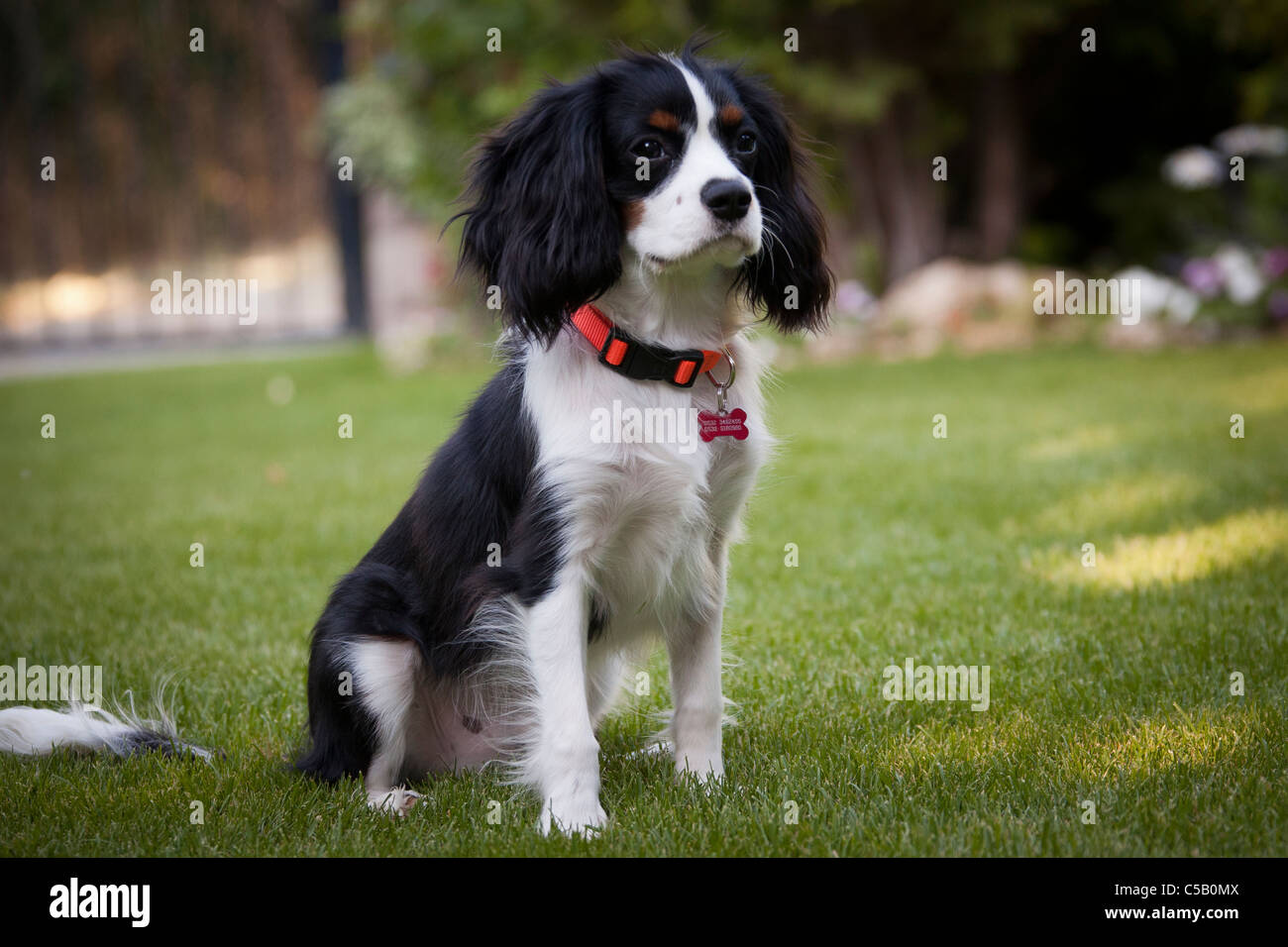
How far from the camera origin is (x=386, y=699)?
116 inches

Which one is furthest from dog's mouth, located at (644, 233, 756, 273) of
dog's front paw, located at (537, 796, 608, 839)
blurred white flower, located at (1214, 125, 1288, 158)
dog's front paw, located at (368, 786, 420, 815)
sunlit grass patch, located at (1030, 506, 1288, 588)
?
blurred white flower, located at (1214, 125, 1288, 158)

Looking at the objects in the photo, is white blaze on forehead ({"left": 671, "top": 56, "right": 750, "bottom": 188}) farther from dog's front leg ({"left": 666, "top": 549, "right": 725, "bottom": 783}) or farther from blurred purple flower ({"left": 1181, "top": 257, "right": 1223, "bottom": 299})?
blurred purple flower ({"left": 1181, "top": 257, "right": 1223, "bottom": 299})

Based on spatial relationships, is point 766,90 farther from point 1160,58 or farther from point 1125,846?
point 1160,58

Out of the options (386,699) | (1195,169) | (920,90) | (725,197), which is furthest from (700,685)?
(1195,169)

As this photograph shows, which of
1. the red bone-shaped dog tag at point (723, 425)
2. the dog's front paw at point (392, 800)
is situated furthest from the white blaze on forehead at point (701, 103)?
the dog's front paw at point (392, 800)

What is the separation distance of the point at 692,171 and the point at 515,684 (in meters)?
1.28

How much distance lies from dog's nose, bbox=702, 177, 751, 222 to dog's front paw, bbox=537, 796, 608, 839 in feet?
4.37

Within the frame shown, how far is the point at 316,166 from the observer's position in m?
15.9

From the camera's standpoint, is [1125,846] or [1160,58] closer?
[1125,846]

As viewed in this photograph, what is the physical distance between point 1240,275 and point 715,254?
33.3 feet

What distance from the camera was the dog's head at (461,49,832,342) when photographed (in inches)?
107

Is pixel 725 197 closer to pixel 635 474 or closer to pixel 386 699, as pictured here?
pixel 635 474

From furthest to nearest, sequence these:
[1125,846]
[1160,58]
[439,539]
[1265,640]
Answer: [1160,58] → [1265,640] → [439,539] → [1125,846]

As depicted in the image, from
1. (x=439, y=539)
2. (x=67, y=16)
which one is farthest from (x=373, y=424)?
(x=67, y=16)
